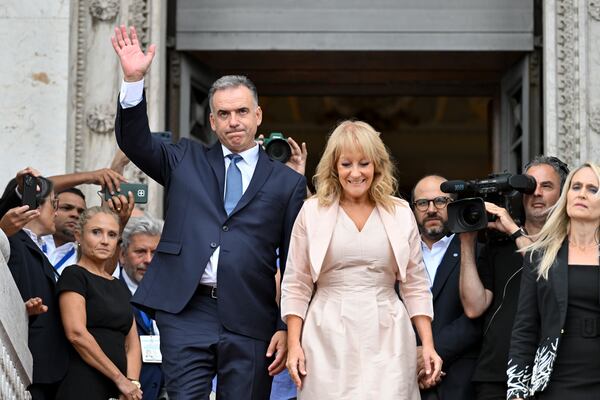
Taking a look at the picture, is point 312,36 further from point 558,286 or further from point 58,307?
point 558,286

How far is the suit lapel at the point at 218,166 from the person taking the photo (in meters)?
7.09

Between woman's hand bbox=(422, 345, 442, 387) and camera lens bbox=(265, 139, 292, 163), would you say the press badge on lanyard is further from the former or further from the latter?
woman's hand bbox=(422, 345, 442, 387)

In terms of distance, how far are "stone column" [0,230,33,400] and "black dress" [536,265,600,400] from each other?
8.99ft

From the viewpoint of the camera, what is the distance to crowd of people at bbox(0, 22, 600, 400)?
265 inches

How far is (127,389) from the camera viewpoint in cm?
795

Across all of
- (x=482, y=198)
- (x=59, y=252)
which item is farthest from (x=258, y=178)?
(x=59, y=252)

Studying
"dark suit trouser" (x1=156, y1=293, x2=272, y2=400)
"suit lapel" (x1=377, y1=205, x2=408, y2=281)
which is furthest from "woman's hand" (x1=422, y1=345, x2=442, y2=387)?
"dark suit trouser" (x1=156, y1=293, x2=272, y2=400)

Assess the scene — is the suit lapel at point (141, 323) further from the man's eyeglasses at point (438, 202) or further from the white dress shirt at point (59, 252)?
the man's eyeglasses at point (438, 202)

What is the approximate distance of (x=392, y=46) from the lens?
1177 centimetres

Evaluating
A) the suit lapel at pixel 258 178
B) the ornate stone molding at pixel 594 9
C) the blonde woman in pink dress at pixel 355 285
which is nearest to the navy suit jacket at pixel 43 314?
the suit lapel at pixel 258 178

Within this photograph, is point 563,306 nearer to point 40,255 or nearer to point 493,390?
point 493,390

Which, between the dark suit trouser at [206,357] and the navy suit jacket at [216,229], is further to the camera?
the navy suit jacket at [216,229]

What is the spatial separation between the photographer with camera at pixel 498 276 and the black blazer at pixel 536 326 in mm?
388

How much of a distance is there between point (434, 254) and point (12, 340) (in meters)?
2.50
